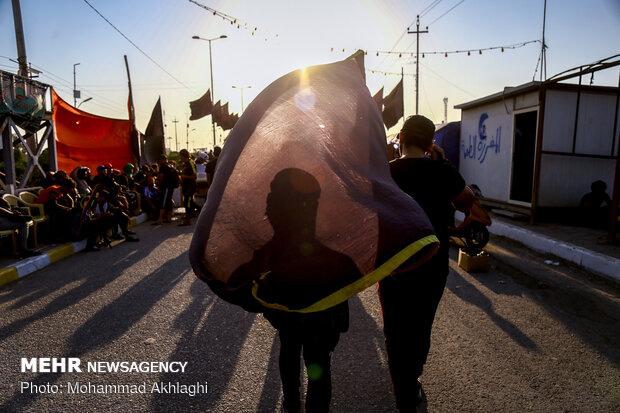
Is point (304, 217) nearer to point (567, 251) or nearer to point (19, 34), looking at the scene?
point (567, 251)

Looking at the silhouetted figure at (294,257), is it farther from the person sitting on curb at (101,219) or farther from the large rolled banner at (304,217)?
the person sitting on curb at (101,219)

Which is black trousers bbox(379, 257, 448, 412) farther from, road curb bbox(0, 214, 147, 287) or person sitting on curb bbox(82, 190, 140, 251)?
person sitting on curb bbox(82, 190, 140, 251)

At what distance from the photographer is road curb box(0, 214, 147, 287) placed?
524 cm

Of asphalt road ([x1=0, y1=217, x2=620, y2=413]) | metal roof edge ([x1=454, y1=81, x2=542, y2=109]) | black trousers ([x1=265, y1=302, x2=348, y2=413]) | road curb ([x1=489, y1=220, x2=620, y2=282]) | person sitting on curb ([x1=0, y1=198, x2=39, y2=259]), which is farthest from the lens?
metal roof edge ([x1=454, y1=81, x2=542, y2=109])

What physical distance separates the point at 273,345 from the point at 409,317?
5.10 feet

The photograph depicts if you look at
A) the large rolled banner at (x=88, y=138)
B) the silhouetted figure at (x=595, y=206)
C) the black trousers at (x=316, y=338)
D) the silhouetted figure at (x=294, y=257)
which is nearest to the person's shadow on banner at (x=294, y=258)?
the silhouetted figure at (x=294, y=257)

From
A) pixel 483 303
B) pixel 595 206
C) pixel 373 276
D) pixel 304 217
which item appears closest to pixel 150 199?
pixel 483 303

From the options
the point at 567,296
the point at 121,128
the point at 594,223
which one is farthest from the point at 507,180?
the point at 121,128

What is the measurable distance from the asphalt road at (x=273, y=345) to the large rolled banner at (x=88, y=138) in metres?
7.08

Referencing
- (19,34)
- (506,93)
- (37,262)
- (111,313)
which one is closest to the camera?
(111,313)

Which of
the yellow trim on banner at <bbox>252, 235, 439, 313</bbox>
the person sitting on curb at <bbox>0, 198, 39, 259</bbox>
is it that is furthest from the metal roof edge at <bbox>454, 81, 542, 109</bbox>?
the person sitting on curb at <bbox>0, 198, 39, 259</bbox>

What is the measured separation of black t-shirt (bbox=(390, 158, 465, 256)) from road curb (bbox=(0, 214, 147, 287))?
571 centimetres

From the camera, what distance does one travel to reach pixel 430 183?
83.2 inches

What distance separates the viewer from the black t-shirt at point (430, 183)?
211 centimetres
